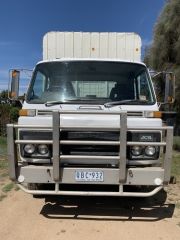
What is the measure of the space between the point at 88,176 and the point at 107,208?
1.29 meters

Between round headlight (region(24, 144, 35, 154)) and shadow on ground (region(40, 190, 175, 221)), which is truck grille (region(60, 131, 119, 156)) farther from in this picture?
shadow on ground (region(40, 190, 175, 221))

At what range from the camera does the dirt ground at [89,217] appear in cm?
617

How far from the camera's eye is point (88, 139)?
21.7ft

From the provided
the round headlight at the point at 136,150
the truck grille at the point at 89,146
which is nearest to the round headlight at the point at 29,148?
the truck grille at the point at 89,146

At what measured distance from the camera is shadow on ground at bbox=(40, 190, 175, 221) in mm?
7031

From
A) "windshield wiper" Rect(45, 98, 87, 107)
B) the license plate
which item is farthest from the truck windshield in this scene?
the license plate

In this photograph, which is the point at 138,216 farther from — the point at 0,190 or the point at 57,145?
the point at 0,190

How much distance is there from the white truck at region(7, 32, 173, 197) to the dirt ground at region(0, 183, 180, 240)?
0.46 metres

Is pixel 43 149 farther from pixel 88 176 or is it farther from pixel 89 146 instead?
pixel 88 176

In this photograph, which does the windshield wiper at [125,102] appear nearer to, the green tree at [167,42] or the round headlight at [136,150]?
the round headlight at [136,150]

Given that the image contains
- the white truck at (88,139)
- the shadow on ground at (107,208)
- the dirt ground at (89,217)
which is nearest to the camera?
the dirt ground at (89,217)

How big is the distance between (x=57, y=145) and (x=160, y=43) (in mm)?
13983

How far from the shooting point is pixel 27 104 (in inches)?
286

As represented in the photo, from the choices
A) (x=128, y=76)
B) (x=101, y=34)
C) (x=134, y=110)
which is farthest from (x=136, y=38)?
(x=134, y=110)
